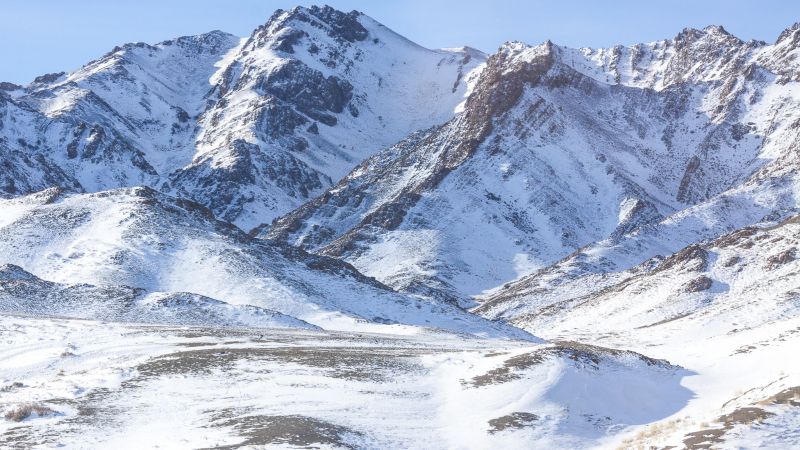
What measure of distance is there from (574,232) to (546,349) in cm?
15389

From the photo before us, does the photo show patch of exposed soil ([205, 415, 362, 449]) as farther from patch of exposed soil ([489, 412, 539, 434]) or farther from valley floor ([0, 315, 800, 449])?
patch of exposed soil ([489, 412, 539, 434])

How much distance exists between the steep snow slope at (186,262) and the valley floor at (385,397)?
32.9 metres

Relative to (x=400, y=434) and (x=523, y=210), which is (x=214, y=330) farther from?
(x=523, y=210)

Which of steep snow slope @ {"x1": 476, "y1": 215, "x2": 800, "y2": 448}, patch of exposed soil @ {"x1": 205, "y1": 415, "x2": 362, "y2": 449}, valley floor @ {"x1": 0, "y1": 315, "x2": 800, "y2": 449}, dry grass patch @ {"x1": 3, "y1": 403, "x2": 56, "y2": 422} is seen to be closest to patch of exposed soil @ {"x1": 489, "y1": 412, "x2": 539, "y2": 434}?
valley floor @ {"x1": 0, "y1": 315, "x2": 800, "y2": 449}

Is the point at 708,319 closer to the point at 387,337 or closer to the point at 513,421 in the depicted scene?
the point at 387,337

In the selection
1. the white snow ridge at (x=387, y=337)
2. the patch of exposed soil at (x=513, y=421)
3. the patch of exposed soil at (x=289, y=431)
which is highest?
the white snow ridge at (x=387, y=337)

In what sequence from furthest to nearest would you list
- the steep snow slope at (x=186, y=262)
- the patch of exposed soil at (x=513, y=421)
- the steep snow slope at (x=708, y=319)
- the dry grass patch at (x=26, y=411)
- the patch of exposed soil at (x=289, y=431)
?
the steep snow slope at (x=186, y=262) < the patch of exposed soil at (x=513, y=421) < the dry grass patch at (x=26, y=411) < the steep snow slope at (x=708, y=319) < the patch of exposed soil at (x=289, y=431)

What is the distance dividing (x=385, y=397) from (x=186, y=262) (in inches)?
2459

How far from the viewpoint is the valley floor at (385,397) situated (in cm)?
2739

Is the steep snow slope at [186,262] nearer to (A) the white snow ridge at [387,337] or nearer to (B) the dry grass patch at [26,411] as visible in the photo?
(A) the white snow ridge at [387,337]

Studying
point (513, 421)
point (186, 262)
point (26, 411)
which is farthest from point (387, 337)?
point (186, 262)

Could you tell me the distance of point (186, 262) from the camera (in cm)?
9312

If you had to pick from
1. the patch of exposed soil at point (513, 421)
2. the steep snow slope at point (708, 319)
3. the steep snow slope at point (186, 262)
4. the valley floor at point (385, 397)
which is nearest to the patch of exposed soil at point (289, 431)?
the valley floor at point (385, 397)

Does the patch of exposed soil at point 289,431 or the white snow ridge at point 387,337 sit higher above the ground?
the white snow ridge at point 387,337
